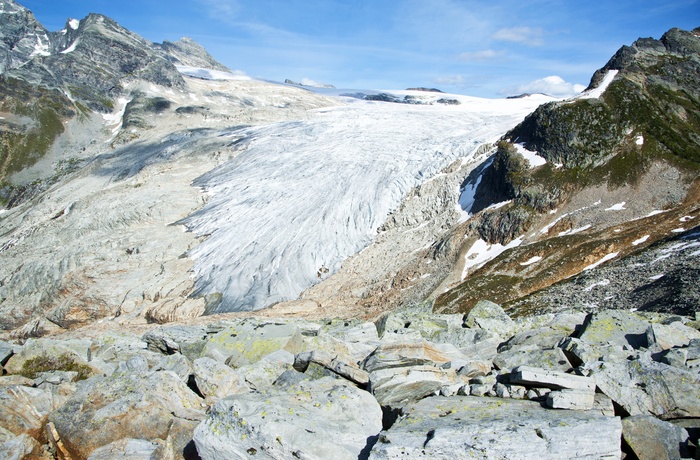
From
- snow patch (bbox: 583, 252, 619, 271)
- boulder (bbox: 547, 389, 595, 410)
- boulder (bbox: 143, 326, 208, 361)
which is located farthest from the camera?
snow patch (bbox: 583, 252, 619, 271)

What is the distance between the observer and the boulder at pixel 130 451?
9297 mm

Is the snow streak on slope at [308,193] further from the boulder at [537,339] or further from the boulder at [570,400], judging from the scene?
the boulder at [570,400]

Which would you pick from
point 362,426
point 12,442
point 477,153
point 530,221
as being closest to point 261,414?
point 362,426

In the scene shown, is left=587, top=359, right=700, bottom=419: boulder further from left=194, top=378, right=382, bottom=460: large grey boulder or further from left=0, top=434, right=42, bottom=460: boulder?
left=0, top=434, right=42, bottom=460: boulder

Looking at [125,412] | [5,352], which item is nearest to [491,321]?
[125,412]

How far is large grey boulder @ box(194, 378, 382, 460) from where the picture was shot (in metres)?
8.39

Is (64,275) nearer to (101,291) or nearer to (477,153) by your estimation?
(101,291)

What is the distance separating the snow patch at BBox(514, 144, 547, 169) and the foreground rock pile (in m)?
46.7

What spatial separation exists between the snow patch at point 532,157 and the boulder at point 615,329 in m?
46.0

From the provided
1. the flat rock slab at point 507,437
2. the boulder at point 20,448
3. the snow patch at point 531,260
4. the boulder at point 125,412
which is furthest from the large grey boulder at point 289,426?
the snow patch at point 531,260

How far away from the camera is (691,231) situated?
37.1 metres

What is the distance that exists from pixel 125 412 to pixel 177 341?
253 inches

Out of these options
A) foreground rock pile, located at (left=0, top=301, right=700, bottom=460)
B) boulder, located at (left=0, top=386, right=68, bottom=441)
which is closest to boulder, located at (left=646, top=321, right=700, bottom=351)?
foreground rock pile, located at (left=0, top=301, right=700, bottom=460)

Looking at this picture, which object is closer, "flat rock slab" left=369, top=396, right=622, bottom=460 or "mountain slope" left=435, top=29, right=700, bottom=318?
"flat rock slab" left=369, top=396, right=622, bottom=460
